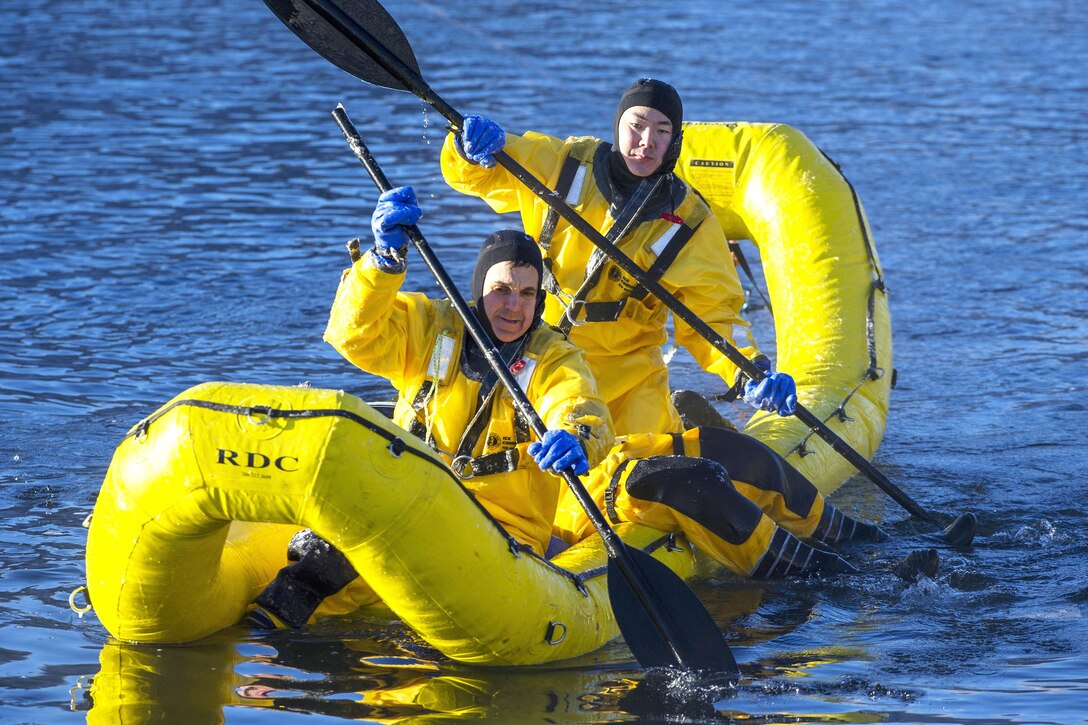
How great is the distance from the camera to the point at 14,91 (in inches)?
617

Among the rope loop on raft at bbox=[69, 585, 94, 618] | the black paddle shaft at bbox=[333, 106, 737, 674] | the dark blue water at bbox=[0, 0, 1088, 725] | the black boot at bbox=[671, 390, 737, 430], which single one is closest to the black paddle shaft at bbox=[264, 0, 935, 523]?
the black boot at bbox=[671, 390, 737, 430]

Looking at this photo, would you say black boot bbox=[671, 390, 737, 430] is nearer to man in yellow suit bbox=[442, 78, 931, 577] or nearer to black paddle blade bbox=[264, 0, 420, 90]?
man in yellow suit bbox=[442, 78, 931, 577]

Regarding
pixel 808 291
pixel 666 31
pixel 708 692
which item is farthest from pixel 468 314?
pixel 666 31

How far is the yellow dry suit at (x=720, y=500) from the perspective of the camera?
592 centimetres

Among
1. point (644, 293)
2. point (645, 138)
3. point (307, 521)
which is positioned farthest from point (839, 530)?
point (307, 521)

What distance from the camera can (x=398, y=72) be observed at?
6.14 metres

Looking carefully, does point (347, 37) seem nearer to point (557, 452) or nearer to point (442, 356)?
point (442, 356)

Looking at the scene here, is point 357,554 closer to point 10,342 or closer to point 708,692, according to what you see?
point 708,692

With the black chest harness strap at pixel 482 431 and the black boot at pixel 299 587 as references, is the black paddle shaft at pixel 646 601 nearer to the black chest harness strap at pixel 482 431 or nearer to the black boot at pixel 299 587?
the black chest harness strap at pixel 482 431

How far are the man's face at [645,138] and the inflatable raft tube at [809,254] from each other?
6.00 feet

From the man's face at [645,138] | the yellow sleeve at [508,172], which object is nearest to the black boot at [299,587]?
the yellow sleeve at [508,172]

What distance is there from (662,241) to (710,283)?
30 centimetres

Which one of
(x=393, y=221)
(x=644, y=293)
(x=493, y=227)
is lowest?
(x=393, y=221)

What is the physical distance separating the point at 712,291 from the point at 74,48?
1362 centimetres
